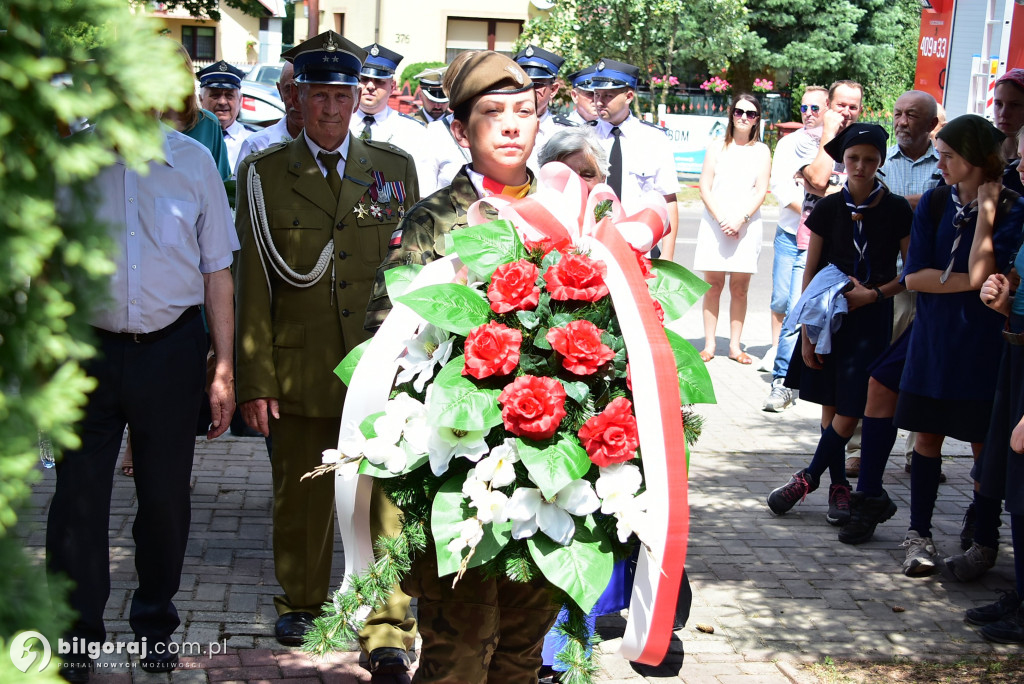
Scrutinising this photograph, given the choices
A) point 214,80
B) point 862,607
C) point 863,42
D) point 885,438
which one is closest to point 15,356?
point 862,607

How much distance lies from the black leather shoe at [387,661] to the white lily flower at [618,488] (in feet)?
6.04

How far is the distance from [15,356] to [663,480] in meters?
1.55

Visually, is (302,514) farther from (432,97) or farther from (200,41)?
(200,41)

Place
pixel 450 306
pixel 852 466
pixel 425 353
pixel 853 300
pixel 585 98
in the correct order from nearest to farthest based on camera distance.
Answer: pixel 450 306 < pixel 425 353 < pixel 853 300 < pixel 852 466 < pixel 585 98

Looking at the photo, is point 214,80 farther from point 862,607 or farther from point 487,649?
point 487,649

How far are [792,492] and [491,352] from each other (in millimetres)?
4008

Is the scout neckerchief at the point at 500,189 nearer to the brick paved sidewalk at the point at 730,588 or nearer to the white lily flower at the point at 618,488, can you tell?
the white lily flower at the point at 618,488

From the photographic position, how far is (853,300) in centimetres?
600

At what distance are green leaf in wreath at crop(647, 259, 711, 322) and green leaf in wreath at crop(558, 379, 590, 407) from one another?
42 centimetres

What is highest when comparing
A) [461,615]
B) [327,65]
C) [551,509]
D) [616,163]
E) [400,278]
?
[327,65]

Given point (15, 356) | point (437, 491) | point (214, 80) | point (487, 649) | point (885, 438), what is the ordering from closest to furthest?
point (15, 356), point (437, 491), point (487, 649), point (885, 438), point (214, 80)

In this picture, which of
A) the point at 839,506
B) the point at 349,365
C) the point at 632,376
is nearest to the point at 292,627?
the point at 349,365

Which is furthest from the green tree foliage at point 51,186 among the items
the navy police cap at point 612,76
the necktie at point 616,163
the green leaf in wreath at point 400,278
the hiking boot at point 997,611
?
the navy police cap at point 612,76

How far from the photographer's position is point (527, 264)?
2.72 metres
